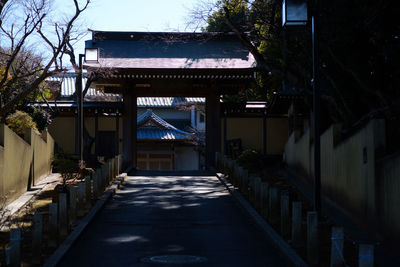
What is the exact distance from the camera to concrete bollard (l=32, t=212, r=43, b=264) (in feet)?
26.7

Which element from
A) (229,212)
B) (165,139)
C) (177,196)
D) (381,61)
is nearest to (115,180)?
(177,196)

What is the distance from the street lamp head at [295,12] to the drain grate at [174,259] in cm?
510

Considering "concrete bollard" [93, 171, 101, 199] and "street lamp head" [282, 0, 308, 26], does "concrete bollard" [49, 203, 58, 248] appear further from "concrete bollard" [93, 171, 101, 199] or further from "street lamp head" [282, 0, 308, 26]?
"street lamp head" [282, 0, 308, 26]

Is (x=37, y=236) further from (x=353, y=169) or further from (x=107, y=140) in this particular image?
(x=107, y=140)

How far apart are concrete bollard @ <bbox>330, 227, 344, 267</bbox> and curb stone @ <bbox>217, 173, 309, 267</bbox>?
3.14ft

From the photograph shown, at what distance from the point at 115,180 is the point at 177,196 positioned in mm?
3173

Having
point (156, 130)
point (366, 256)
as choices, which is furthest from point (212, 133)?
point (366, 256)

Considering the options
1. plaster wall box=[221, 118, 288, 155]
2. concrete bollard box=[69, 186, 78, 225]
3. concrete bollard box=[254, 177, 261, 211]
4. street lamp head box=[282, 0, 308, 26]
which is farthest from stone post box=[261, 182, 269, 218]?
plaster wall box=[221, 118, 288, 155]

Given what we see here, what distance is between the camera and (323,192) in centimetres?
1598

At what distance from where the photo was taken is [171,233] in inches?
444

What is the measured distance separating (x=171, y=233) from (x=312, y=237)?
365cm

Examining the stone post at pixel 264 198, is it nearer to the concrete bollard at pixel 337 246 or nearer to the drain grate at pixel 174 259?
the drain grate at pixel 174 259

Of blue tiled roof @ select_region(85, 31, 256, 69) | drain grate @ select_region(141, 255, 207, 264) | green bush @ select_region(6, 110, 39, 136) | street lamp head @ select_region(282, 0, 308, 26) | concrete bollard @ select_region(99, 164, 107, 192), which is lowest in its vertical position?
drain grate @ select_region(141, 255, 207, 264)

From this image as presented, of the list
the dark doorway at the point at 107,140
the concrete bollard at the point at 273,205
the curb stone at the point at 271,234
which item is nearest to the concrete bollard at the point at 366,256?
the curb stone at the point at 271,234
